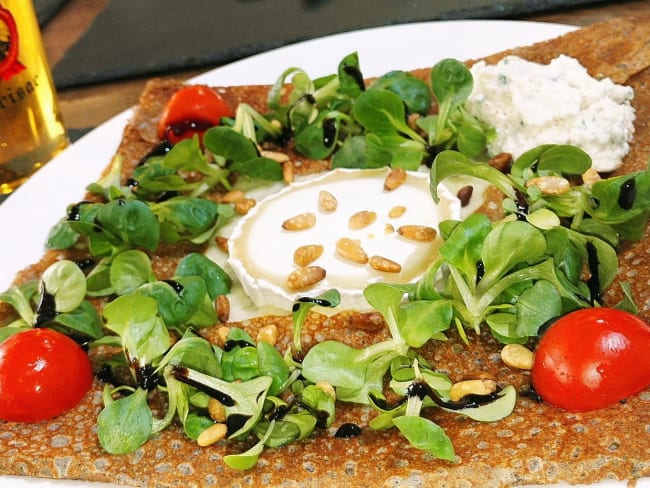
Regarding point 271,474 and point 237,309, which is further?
point 237,309

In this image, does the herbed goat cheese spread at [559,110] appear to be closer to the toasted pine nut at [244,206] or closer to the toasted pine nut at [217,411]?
the toasted pine nut at [244,206]

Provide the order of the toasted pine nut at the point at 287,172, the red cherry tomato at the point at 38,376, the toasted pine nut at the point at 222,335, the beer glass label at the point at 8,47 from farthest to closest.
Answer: the beer glass label at the point at 8,47, the toasted pine nut at the point at 287,172, the toasted pine nut at the point at 222,335, the red cherry tomato at the point at 38,376

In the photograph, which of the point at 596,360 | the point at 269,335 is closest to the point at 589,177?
the point at 596,360

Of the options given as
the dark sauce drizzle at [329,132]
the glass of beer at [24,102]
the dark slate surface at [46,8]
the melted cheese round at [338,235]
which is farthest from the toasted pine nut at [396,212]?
the dark slate surface at [46,8]

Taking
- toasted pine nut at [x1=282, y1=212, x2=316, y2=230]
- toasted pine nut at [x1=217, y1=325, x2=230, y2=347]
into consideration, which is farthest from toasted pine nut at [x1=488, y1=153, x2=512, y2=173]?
toasted pine nut at [x1=217, y1=325, x2=230, y2=347]

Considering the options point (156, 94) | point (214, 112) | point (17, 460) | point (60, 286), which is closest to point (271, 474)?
point (17, 460)

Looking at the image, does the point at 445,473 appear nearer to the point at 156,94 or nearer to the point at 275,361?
the point at 275,361
